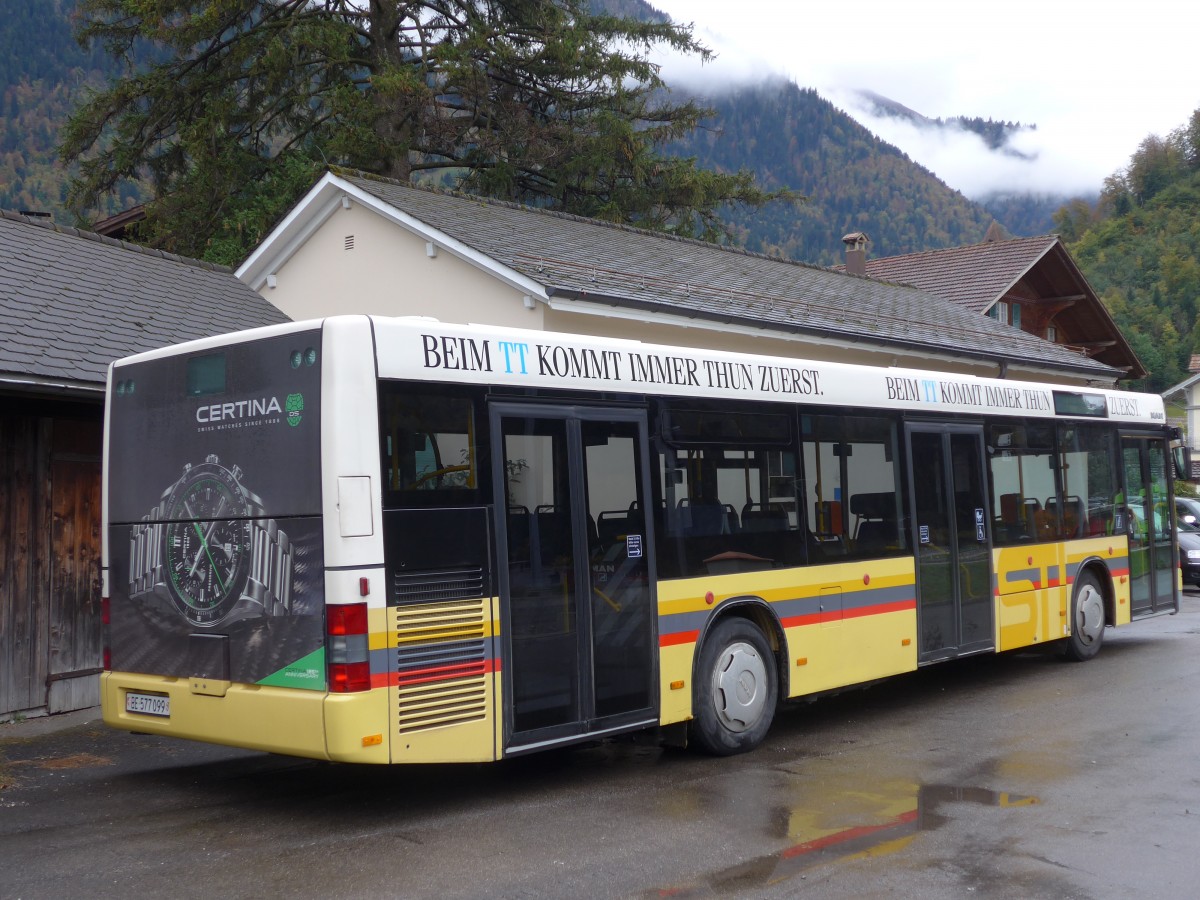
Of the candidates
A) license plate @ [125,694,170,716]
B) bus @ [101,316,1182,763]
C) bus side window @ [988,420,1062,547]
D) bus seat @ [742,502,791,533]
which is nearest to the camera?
bus @ [101,316,1182,763]

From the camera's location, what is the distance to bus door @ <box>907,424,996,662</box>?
11.0 meters

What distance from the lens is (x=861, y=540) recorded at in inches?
407

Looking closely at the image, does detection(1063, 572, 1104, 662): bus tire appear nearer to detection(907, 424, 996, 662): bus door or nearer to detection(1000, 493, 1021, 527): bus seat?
detection(1000, 493, 1021, 527): bus seat

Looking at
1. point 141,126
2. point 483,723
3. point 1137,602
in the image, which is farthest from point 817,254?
point 483,723

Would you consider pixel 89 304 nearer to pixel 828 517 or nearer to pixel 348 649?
pixel 348 649

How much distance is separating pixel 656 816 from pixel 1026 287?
1411 inches

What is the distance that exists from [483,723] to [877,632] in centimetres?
431

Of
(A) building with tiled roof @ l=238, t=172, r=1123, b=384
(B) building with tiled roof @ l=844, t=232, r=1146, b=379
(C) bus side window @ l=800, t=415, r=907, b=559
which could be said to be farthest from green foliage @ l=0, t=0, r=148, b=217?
(C) bus side window @ l=800, t=415, r=907, b=559

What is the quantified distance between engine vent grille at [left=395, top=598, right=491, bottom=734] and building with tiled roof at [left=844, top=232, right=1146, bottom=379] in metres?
31.2

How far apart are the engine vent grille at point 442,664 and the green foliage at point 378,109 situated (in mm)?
22573

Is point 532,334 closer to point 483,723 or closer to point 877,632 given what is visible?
point 483,723

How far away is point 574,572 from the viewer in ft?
25.7

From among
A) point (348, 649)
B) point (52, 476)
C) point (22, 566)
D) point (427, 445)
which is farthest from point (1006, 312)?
point (348, 649)

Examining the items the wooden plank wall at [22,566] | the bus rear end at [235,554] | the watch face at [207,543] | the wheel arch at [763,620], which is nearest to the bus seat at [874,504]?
the wheel arch at [763,620]
